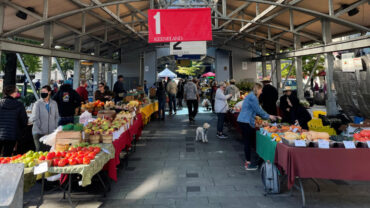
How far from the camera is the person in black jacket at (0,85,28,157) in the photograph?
441 cm

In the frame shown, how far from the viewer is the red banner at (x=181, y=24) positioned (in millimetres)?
6711

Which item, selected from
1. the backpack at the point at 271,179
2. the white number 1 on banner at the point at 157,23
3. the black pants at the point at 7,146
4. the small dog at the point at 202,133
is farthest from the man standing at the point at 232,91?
the black pants at the point at 7,146

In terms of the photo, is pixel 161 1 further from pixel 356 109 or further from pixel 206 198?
pixel 206 198

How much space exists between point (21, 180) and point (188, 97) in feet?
27.6

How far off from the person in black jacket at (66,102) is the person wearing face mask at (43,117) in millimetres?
844

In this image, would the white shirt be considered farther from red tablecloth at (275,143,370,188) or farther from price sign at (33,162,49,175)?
price sign at (33,162,49,175)

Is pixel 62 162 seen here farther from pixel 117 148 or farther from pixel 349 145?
pixel 349 145

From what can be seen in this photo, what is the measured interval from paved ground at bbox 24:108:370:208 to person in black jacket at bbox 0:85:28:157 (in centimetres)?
100

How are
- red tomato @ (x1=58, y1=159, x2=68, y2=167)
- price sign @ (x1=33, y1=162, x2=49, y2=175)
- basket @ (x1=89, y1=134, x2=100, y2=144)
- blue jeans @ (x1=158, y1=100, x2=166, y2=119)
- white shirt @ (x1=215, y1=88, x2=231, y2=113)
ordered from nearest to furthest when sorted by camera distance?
1. price sign @ (x1=33, y1=162, x2=49, y2=175)
2. red tomato @ (x1=58, y1=159, x2=68, y2=167)
3. basket @ (x1=89, y1=134, x2=100, y2=144)
4. white shirt @ (x1=215, y1=88, x2=231, y2=113)
5. blue jeans @ (x1=158, y1=100, x2=166, y2=119)

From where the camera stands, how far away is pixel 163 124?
10680mm

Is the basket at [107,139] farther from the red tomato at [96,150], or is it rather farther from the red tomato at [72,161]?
the red tomato at [72,161]

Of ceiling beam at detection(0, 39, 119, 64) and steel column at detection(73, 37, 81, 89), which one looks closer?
ceiling beam at detection(0, 39, 119, 64)

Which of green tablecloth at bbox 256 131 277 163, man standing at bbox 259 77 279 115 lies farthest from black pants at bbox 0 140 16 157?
man standing at bbox 259 77 279 115

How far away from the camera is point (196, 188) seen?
13.6 ft
